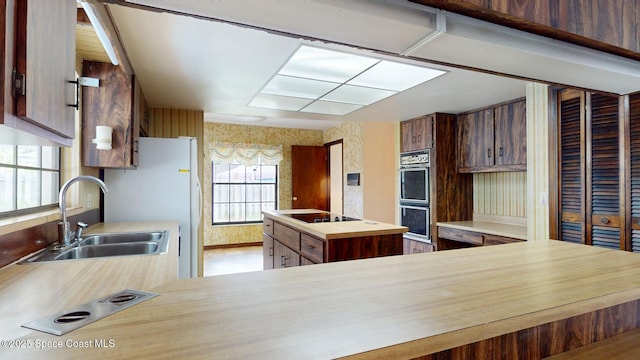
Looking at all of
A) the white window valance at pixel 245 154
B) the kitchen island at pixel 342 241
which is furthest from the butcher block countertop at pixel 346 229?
the white window valance at pixel 245 154

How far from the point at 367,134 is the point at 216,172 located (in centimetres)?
313

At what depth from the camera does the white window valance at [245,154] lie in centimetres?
639

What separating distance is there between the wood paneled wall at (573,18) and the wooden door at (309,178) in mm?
5906

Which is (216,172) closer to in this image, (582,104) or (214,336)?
(582,104)

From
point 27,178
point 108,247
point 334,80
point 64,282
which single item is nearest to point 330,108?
point 334,80

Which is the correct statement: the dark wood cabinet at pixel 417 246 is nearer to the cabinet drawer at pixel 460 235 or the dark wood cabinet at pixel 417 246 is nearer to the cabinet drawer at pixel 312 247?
the cabinet drawer at pixel 460 235

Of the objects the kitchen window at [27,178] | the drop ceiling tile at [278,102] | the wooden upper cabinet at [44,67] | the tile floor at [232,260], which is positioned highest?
the drop ceiling tile at [278,102]

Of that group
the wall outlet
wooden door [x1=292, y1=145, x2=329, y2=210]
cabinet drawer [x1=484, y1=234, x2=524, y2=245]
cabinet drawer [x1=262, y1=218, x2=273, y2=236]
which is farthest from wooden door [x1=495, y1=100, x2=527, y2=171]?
wooden door [x1=292, y1=145, x2=329, y2=210]

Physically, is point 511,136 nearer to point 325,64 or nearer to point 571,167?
point 571,167

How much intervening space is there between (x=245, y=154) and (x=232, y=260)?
2.16 metres

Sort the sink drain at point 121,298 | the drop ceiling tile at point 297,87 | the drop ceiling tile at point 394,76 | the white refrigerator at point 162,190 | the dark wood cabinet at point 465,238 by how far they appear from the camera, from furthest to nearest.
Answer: the dark wood cabinet at point 465,238, the white refrigerator at point 162,190, the drop ceiling tile at point 297,87, the drop ceiling tile at point 394,76, the sink drain at point 121,298

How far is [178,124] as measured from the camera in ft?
13.5

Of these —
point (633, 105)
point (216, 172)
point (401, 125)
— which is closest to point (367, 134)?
point (401, 125)

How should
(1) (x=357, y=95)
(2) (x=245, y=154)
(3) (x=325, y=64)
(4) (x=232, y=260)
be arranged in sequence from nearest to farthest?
(3) (x=325, y=64), (1) (x=357, y=95), (4) (x=232, y=260), (2) (x=245, y=154)
